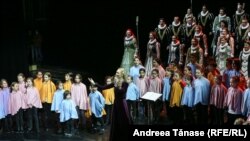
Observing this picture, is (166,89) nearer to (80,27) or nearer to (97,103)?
(97,103)

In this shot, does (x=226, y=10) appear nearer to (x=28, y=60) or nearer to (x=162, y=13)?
(x=162, y=13)

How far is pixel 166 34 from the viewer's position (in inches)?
586

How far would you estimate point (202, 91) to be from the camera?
508 inches

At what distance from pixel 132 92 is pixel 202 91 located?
151 cm

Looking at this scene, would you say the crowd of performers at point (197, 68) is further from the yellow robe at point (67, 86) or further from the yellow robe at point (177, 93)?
the yellow robe at point (67, 86)

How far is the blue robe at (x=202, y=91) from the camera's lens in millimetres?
12875

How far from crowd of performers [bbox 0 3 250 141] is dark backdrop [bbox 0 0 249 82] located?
2.81 ft

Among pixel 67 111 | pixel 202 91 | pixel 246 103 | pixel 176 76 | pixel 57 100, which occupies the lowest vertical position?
pixel 67 111

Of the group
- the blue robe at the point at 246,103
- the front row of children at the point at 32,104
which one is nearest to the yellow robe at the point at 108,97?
the front row of children at the point at 32,104

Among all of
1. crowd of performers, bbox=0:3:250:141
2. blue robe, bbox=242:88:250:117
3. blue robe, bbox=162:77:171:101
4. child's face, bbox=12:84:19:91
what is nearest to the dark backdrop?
crowd of performers, bbox=0:3:250:141

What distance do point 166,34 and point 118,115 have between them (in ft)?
13.7

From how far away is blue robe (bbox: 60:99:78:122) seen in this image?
1302 cm

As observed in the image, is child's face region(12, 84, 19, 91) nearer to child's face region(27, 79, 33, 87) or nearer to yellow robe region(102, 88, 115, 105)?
child's face region(27, 79, 33, 87)

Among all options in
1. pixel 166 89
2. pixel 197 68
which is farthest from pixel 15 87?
pixel 197 68
